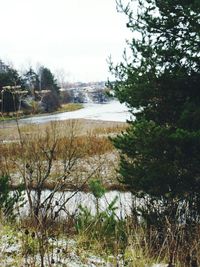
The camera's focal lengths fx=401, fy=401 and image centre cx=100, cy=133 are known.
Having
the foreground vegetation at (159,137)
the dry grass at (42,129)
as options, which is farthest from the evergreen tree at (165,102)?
the dry grass at (42,129)

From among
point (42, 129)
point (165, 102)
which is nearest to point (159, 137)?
point (165, 102)

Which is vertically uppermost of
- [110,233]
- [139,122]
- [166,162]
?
[139,122]

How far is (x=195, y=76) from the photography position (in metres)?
6.57

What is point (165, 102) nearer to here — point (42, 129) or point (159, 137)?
point (159, 137)

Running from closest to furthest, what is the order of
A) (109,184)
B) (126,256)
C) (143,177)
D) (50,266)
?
(50,266) → (126,256) → (143,177) → (109,184)

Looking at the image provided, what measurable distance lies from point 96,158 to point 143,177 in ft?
39.5

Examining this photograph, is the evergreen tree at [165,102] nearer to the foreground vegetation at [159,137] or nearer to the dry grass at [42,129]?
the foreground vegetation at [159,137]

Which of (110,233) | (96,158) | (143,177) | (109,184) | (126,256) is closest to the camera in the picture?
(126,256)

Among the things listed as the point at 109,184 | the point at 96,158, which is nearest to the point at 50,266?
the point at 109,184

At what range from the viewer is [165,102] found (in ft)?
22.5

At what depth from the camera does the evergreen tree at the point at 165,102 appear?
6.15 m

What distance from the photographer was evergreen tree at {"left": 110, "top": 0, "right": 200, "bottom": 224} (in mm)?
6148

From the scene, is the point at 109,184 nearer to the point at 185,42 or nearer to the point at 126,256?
the point at 185,42

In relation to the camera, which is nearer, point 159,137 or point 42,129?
point 159,137
